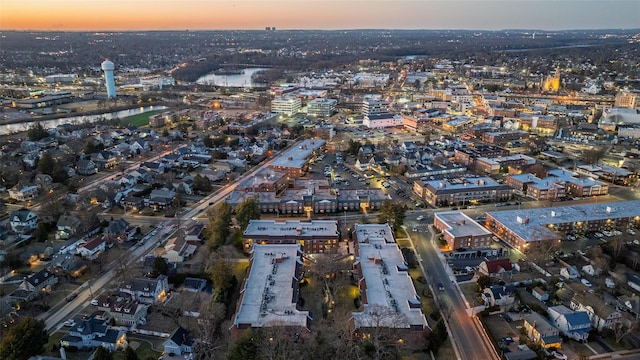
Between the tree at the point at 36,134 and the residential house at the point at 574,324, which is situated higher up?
the tree at the point at 36,134

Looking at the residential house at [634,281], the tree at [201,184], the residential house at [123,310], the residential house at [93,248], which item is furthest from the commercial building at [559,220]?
the residential house at [93,248]

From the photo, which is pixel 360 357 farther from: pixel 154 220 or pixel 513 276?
pixel 154 220

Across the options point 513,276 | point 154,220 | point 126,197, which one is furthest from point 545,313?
point 126,197

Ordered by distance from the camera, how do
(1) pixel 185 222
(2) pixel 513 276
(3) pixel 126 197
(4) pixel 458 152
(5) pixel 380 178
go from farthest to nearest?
(4) pixel 458 152, (5) pixel 380 178, (3) pixel 126 197, (1) pixel 185 222, (2) pixel 513 276

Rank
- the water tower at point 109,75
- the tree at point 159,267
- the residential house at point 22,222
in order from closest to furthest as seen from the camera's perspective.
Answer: the tree at point 159,267
the residential house at point 22,222
the water tower at point 109,75

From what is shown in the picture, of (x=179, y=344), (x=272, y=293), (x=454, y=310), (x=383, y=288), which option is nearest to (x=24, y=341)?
(x=179, y=344)

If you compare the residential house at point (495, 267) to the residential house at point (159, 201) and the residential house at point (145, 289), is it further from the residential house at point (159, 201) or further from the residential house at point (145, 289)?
the residential house at point (159, 201)

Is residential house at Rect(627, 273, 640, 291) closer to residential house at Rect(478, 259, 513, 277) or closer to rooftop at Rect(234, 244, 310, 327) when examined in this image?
residential house at Rect(478, 259, 513, 277)
